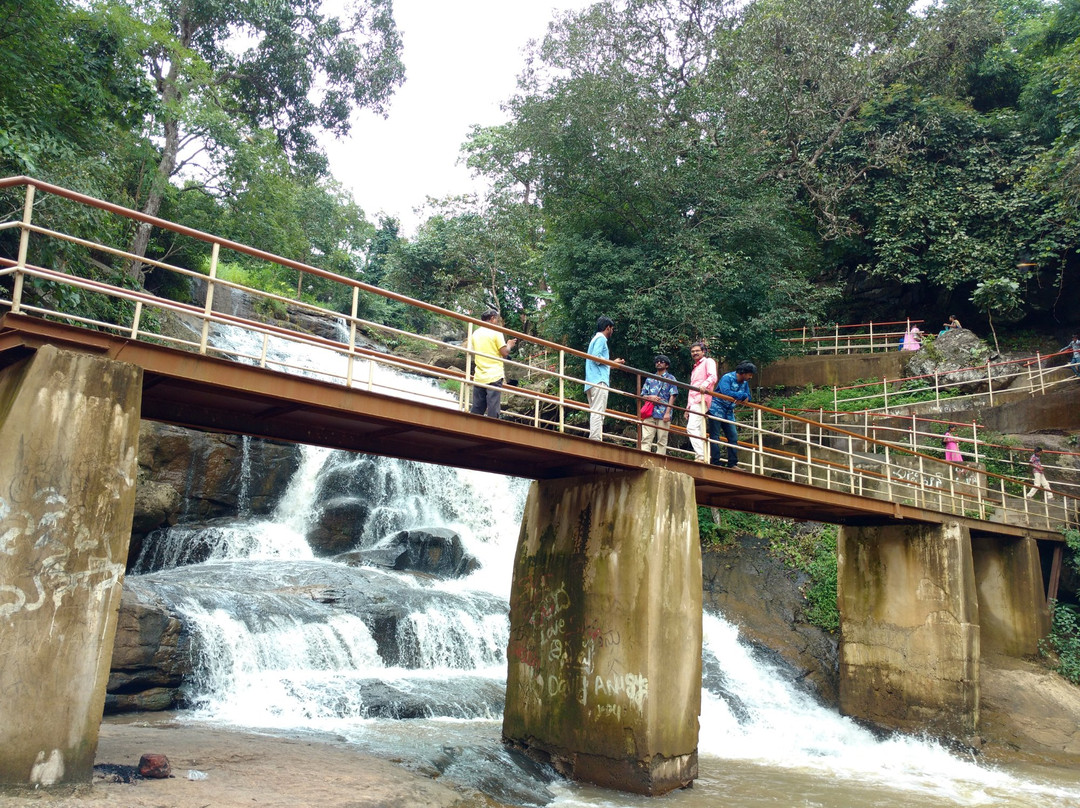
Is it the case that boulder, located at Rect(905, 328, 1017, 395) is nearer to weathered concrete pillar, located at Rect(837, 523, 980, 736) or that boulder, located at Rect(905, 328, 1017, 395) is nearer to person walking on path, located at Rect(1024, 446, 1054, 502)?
person walking on path, located at Rect(1024, 446, 1054, 502)

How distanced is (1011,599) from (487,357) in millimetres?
13535

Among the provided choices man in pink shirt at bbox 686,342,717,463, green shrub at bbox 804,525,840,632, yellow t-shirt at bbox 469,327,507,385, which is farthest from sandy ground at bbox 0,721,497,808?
green shrub at bbox 804,525,840,632

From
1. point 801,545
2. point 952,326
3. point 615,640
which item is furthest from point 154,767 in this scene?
point 952,326

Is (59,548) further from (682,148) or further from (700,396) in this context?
(682,148)

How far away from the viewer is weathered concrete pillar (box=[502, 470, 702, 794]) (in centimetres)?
943

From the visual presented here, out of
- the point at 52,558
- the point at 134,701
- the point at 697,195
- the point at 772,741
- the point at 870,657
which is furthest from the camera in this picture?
the point at 697,195

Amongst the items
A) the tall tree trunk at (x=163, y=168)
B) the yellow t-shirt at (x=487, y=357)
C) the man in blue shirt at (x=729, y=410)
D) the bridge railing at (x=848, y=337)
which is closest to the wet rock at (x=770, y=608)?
the man in blue shirt at (x=729, y=410)

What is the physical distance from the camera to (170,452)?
A: 64.1ft

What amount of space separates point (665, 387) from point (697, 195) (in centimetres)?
1152

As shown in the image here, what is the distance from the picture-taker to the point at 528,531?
11648mm

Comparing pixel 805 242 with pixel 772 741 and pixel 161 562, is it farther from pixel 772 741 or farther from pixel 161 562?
pixel 161 562

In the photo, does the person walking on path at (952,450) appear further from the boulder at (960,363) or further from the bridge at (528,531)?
the boulder at (960,363)

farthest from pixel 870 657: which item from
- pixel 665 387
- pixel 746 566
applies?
pixel 665 387

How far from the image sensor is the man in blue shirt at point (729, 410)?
11734 mm
